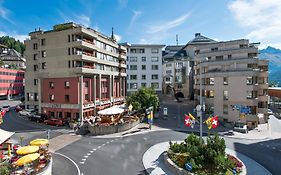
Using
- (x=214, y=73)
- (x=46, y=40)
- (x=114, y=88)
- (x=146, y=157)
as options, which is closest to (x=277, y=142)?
(x=214, y=73)

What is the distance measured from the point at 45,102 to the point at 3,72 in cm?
5343

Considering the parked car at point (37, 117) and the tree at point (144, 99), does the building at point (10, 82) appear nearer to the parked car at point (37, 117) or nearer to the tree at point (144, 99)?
the parked car at point (37, 117)

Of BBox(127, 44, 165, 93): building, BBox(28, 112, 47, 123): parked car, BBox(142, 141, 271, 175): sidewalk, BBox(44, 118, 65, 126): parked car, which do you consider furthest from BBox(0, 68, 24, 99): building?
BBox(142, 141, 271, 175): sidewalk

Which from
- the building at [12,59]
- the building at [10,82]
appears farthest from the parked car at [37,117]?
the building at [12,59]

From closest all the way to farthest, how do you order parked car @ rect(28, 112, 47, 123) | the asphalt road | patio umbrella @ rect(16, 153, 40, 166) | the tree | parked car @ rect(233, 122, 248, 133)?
1. patio umbrella @ rect(16, 153, 40, 166)
2. the asphalt road
3. parked car @ rect(233, 122, 248, 133)
4. parked car @ rect(28, 112, 47, 123)
5. the tree

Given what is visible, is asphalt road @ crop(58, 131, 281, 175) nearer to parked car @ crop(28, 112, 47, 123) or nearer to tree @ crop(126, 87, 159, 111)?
tree @ crop(126, 87, 159, 111)

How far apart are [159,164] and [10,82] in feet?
296

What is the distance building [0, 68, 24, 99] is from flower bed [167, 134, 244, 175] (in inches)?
3415

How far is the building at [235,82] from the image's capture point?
40.3m

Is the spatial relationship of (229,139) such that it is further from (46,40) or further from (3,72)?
(3,72)

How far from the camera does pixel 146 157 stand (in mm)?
23547

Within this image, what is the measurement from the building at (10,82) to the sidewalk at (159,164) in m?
82.2

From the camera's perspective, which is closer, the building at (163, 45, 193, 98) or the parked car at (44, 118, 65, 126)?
the parked car at (44, 118, 65, 126)

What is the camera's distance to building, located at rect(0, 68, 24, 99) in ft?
273
